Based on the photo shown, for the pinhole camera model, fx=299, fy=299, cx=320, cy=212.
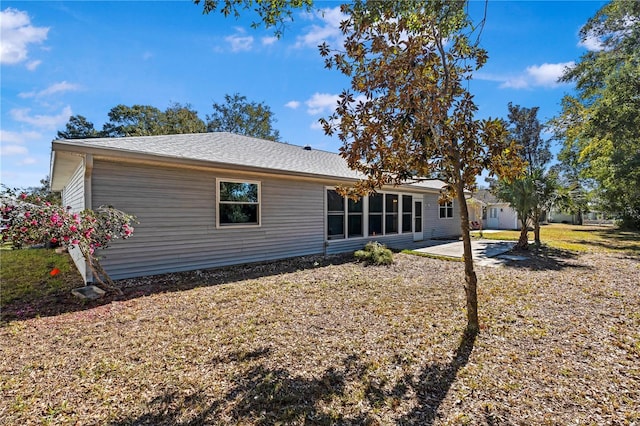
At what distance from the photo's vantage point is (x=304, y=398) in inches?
104

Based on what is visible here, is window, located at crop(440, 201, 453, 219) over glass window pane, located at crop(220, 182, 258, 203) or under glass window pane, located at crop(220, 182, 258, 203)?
under

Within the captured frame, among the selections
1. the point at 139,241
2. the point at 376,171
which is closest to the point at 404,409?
the point at 376,171

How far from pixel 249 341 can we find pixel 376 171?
2844 mm

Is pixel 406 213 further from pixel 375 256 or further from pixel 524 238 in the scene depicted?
pixel 375 256

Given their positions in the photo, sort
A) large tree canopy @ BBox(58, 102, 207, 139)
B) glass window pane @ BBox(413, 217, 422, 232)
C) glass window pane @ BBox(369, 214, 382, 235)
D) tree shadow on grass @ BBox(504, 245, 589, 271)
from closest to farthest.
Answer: tree shadow on grass @ BBox(504, 245, 589, 271), glass window pane @ BBox(369, 214, 382, 235), glass window pane @ BBox(413, 217, 422, 232), large tree canopy @ BBox(58, 102, 207, 139)

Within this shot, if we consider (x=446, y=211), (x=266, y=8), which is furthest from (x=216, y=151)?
(x=446, y=211)

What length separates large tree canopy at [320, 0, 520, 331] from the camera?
3.62m

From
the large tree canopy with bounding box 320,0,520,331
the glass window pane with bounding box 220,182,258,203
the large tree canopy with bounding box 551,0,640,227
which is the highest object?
the large tree canopy with bounding box 551,0,640,227

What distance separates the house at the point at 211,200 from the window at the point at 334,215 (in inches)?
1.4

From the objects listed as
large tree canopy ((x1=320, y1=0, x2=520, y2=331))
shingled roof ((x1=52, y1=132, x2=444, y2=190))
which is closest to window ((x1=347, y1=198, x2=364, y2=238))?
shingled roof ((x1=52, y1=132, x2=444, y2=190))

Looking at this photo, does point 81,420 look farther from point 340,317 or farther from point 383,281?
point 383,281

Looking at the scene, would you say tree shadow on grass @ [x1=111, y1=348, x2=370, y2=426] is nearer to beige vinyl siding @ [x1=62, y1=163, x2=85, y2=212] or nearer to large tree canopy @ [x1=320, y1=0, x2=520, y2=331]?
large tree canopy @ [x1=320, y1=0, x2=520, y2=331]

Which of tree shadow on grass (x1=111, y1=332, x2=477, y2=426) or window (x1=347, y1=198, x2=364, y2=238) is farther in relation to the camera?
window (x1=347, y1=198, x2=364, y2=238)

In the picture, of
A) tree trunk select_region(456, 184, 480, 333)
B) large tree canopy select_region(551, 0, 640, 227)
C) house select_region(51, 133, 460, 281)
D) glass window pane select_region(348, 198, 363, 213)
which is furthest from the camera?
large tree canopy select_region(551, 0, 640, 227)
